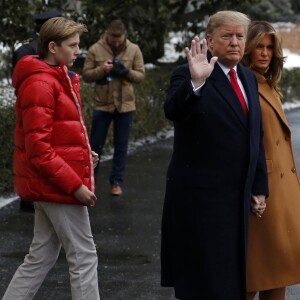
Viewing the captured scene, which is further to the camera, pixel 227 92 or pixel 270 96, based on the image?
pixel 270 96

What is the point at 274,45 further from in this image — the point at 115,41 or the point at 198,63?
the point at 115,41

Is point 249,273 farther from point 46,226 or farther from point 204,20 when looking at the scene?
point 204,20

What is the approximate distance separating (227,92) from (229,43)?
0.23 meters

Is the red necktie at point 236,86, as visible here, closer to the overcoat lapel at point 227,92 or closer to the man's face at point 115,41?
the overcoat lapel at point 227,92

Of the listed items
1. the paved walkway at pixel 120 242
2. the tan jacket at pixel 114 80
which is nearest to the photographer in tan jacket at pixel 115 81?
the tan jacket at pixel 114 80

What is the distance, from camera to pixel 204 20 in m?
18.0

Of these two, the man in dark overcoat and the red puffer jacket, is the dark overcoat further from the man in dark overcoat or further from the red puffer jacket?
the red puffer jacket

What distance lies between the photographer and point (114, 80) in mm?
10250

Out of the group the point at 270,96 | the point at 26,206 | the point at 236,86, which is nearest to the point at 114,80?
the point at 26,206

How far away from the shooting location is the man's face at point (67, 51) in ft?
17.9

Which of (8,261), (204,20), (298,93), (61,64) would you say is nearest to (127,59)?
(8,261)

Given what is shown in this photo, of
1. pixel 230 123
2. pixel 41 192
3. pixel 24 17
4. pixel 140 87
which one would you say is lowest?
pixel 140 87

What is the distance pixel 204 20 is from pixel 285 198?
41.6 feet

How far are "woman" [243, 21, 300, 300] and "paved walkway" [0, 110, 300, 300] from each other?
4.11 ft
